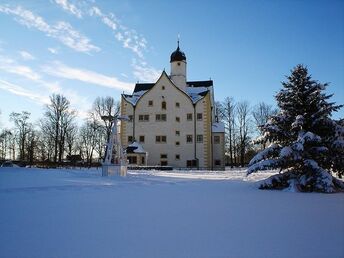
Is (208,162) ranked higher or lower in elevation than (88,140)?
lower

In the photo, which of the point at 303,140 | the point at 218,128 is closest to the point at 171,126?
the point at 218,128

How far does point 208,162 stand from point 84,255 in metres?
44.1

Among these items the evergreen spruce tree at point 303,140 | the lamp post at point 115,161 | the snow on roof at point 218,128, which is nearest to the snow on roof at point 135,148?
the snow on roof at point 218,128

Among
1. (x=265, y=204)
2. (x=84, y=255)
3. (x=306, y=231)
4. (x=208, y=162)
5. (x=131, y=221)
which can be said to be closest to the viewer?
(x=84, y=255)

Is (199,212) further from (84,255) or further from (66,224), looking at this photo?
(84,255)

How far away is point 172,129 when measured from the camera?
4906 centimetres

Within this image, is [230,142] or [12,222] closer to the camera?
[12,222]

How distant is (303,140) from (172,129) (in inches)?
1426

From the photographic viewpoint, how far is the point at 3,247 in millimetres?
4711

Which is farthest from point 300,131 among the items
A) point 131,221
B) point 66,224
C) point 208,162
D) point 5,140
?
point 5,140

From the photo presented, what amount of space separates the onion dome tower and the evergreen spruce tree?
3765cm

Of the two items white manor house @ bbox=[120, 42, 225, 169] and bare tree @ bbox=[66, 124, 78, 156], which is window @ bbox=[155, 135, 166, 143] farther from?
bare tree @ bbox=[66, 124, 78, 156]

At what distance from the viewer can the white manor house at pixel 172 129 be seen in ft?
158

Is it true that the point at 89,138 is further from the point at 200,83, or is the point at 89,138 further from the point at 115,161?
the point at 115,161
